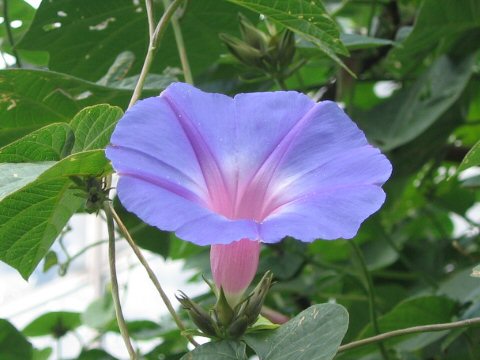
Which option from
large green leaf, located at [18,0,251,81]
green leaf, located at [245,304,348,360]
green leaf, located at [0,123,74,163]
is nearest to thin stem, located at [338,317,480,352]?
green leaf, located at [245,304,348,360]

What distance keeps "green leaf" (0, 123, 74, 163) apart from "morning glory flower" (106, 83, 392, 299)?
84 millimetres

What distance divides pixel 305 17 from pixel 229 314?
32 centimetres

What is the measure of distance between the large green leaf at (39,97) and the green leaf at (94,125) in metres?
0.19

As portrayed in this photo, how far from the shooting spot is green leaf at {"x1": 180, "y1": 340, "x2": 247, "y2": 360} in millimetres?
651

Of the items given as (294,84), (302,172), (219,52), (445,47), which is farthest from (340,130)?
(294,84)

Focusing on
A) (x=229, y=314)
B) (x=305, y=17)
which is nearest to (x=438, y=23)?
(x=305, y=17)

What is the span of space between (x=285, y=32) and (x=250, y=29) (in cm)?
4

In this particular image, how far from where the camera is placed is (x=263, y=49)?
996 mm

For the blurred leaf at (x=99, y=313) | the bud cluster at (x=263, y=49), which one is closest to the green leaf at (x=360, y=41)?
the bud cluster at (x=263, y=49)

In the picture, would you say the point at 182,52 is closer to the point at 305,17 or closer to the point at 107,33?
the point at 305,17

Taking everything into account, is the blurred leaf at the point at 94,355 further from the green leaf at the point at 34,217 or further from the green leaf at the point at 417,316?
the green leaf at the point at 34,217

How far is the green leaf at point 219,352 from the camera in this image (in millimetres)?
651

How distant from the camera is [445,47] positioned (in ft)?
4.48

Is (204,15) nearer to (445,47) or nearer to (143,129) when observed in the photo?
(445,47)
